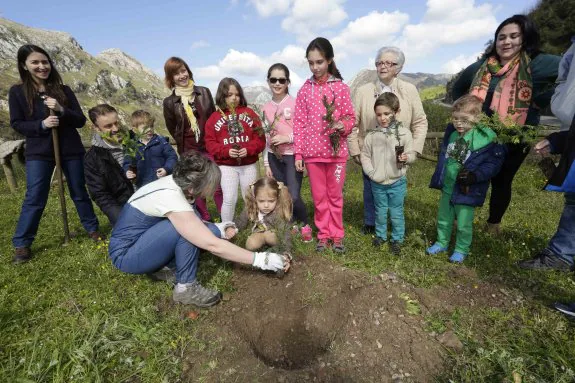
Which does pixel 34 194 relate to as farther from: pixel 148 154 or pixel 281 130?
pixel 281 130

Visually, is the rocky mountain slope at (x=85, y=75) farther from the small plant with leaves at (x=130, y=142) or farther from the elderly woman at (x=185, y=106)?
the small plant with leaves at (x=130, y=142)

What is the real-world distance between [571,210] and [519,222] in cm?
183

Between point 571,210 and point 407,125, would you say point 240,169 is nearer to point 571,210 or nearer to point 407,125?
point 407,125

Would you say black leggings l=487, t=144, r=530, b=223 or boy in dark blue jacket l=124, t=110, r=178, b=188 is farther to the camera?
boy in dark blue jacket l=124, t=110, r=178, b=188

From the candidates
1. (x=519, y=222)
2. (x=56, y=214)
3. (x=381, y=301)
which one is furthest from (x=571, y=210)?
(x=56, y=214)

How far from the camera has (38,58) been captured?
374 cm

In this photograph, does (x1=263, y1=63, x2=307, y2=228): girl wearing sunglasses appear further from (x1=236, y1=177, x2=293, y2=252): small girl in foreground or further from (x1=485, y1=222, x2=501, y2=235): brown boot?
(x1=485, y1=222, x2=501, y2=235): brown boot

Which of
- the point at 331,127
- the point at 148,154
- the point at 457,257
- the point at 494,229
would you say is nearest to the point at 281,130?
the point at 331,127

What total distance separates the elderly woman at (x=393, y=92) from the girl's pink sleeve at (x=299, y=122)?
730mm

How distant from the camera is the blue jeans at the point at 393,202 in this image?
384 centimetres

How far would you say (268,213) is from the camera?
3.80 metres

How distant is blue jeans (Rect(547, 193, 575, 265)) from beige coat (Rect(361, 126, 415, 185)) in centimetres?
164

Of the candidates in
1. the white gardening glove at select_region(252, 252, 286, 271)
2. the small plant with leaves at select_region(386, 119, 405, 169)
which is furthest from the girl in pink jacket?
the white gardening glove at select_region(252, 252, 286, 271)

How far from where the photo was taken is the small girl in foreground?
3621 millimetres
